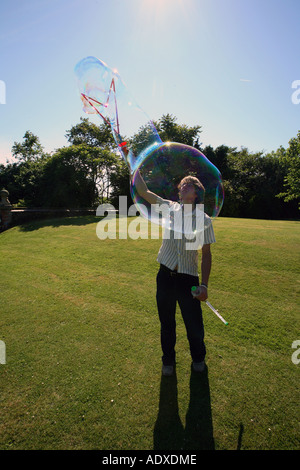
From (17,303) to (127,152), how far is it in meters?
3.99

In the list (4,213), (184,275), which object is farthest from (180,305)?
(4,213)

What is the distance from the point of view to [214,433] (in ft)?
7.45

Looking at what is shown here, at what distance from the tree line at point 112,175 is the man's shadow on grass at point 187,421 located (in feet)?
58.6

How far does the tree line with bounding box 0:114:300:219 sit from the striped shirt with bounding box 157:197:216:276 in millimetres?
17138

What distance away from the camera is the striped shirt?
259 cm

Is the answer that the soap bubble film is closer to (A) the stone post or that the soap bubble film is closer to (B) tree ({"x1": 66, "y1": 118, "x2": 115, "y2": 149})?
(A) the stone post

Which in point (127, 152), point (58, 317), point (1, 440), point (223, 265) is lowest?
point (1, 440)

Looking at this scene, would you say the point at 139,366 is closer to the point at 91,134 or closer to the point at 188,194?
the point at 188,194

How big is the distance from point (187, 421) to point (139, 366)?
0.91 m

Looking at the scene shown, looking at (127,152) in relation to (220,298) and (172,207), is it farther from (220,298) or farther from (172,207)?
(220,298)

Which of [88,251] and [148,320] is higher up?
[88,251]

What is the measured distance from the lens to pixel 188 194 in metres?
2.59

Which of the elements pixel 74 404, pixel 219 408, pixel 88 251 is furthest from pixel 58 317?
pixel 88 251

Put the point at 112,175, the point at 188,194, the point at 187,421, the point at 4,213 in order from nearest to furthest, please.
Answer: the point at 187,421
the point at 188,194
the point at 4,213
the point at 112,175
